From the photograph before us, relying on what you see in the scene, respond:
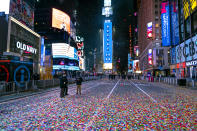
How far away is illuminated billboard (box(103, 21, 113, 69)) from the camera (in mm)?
132875

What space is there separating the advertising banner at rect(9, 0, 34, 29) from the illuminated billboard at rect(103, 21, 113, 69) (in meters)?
107

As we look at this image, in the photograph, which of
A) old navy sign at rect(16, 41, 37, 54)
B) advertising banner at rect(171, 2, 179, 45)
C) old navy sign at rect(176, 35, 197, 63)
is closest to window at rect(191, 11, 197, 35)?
old navy sign at rect(176, 35, 197, 63)

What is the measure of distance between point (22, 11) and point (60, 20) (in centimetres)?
4782

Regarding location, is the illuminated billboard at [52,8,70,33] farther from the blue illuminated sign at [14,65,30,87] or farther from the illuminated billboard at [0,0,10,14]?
the blue illuminated sign at [14,65,30,87]

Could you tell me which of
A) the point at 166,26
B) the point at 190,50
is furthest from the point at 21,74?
the point at 166,26

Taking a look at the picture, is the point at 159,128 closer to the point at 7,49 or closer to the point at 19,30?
the point at 7,49

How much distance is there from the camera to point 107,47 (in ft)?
444

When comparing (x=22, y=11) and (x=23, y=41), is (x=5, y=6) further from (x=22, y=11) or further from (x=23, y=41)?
(x=23, y=41)

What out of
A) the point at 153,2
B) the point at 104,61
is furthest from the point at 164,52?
the point at 104,61

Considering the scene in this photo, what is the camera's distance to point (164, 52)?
6103cm

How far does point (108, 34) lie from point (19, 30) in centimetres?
Result: 12009

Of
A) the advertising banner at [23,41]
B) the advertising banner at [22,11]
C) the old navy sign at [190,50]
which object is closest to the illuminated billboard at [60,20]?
the advertising banner at [22,11]

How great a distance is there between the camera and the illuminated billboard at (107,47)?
133 meters

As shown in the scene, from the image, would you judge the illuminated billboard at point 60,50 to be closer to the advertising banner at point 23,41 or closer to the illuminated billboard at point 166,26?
the advertising banner at point 23,41
